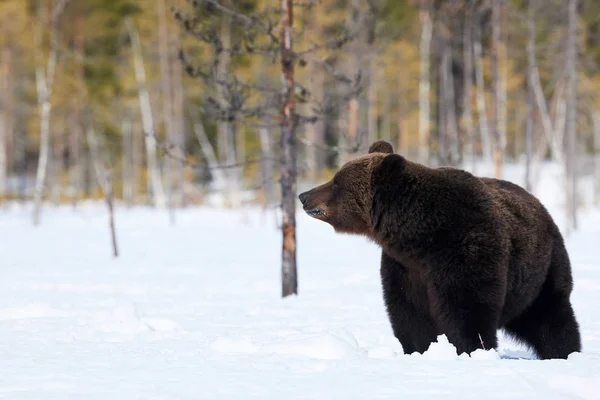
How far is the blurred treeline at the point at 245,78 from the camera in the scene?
26828 mm

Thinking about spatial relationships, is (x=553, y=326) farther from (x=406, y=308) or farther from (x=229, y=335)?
(x=229, y=335)

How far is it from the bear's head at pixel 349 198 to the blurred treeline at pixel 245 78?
1766cm

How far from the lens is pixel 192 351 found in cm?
525

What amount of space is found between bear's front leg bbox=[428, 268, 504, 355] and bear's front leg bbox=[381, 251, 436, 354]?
36 centimetres

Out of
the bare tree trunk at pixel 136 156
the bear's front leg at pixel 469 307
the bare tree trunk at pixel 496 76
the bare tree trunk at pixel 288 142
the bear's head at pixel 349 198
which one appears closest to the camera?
the bear's front leg at pixel 469 307

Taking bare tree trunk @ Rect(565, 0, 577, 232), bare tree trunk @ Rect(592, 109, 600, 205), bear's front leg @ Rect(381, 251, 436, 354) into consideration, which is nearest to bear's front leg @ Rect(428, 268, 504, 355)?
bear's front leg @ Rect(381, 251, 436, 354)

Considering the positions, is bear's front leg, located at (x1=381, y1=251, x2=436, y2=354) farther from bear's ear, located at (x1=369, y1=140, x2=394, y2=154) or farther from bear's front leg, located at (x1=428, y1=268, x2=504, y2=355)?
bear's ear, located at (x1=369, y1=140, x2=394, y2=154)

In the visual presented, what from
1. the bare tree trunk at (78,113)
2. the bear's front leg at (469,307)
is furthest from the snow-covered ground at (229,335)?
the bare tree trunk at (78,113)

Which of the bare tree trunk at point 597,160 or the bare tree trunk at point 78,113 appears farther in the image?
the bare tree trunk at point 597,160

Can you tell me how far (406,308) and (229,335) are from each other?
182cm

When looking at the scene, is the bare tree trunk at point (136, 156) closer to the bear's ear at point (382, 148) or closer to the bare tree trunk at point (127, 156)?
the bare tree trunk at point (127, 156)

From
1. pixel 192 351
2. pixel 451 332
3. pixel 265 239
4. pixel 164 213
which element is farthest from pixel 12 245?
pixel 451 332

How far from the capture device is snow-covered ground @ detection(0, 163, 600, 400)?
3.77m

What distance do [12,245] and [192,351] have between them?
1470cm
